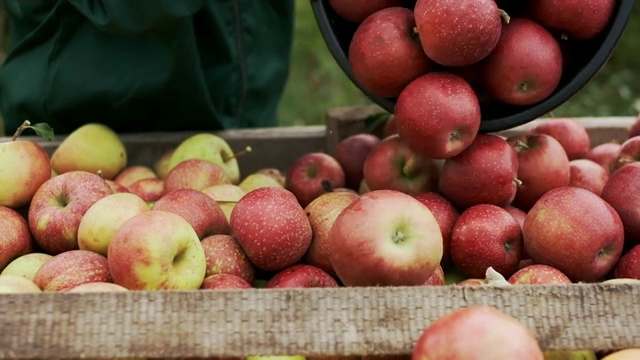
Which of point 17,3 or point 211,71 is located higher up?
point 17,3

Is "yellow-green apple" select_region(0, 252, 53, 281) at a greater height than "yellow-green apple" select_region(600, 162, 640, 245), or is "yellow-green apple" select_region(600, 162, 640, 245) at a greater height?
"yellow-green apple" select_region(600, 162, 640, 245)

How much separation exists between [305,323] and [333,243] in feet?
0.78

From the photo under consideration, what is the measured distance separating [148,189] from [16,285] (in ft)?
2.22

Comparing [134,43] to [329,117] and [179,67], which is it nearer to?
[179,67]

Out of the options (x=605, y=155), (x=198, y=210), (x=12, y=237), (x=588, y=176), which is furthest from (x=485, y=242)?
(x=12, y=237)

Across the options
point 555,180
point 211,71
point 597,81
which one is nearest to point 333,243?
point 555,180

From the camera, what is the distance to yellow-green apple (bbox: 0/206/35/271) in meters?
1.73

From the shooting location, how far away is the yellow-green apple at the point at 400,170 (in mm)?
1841

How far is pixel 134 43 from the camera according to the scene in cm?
244

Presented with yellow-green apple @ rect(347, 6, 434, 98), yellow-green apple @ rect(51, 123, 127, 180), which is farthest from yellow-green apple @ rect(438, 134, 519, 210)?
yellow-green apple @ rect(51, 123, 127, 180)

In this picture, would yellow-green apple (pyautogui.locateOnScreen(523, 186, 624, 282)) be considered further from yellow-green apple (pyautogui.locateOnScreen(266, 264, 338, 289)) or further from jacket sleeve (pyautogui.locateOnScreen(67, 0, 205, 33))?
jacket sleeve (pyautogui.locateOnScreen(67, 0, 205, 33))

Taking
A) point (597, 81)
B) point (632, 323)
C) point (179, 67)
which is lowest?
point (597, 81)

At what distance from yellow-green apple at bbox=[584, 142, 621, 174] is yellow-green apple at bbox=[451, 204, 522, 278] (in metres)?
0.60

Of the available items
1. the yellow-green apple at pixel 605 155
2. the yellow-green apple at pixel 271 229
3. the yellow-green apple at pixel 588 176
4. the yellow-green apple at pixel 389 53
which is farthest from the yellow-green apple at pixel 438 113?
the yellow-green apple at pixel 605 155
